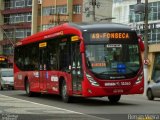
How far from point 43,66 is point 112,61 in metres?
6.29

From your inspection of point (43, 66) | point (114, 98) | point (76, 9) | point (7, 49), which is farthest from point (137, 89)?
point (7, 49)

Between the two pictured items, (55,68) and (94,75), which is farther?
(55,68)

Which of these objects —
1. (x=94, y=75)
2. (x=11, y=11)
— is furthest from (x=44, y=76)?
(x=11, y=11)

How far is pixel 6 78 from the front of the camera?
1780 inches

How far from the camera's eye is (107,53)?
20922 millimetres

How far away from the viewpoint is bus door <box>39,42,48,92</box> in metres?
26.0

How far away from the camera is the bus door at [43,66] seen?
85.1 ft

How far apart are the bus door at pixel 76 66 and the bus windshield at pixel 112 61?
1.93 feet

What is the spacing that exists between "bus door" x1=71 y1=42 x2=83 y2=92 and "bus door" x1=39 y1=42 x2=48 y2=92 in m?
4.10

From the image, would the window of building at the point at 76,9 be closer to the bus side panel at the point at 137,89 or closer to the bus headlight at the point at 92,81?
the bus side panel at the point at 137,89

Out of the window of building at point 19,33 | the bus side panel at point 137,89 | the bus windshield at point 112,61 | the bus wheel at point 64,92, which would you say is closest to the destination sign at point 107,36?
the bus windshield at point 112,61

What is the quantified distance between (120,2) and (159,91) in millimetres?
40502

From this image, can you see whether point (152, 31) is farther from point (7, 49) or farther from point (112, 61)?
point (7, 49)

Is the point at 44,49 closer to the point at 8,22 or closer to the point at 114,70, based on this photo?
the point at 114,70
